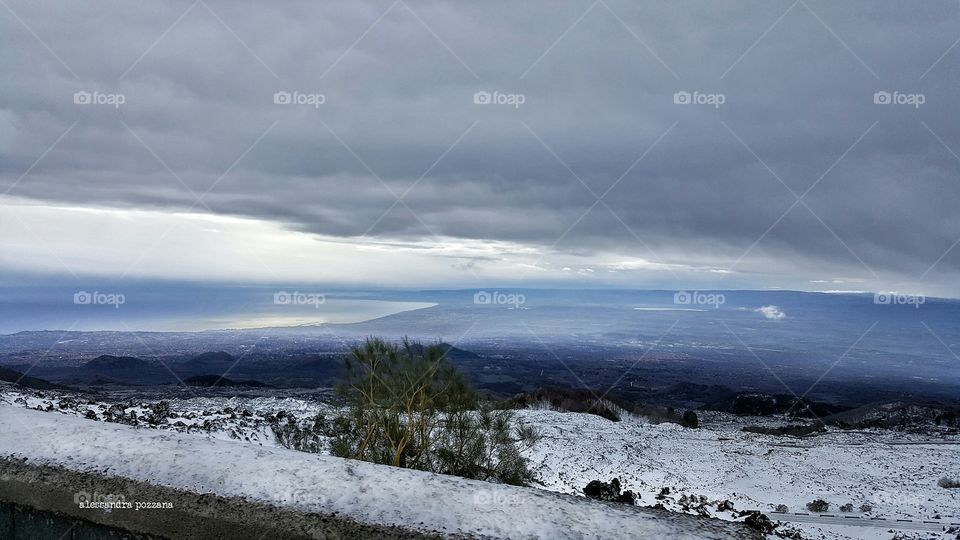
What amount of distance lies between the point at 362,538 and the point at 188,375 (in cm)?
4202

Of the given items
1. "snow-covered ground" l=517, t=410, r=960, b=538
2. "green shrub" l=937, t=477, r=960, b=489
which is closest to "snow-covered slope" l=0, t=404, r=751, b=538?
"snow-covered ground" l=517, t=410, r=960, b=538

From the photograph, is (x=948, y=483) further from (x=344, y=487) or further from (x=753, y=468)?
(x=344, y=487)

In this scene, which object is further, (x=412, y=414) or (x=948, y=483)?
(x=948, y=483)

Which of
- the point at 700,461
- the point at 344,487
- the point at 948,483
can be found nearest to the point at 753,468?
the point at 700,461

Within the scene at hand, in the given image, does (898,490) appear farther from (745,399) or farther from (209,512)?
(745,399)

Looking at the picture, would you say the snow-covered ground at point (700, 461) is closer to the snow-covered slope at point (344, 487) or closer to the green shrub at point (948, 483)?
the green shrub at point (948, 483)

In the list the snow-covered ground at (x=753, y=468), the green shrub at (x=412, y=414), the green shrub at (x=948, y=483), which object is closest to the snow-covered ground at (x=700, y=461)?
the snow-covered ground at (x=753, y=468)

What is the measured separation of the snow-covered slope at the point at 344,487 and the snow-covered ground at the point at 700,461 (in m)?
10.3

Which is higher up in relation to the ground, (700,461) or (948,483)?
(700,461)

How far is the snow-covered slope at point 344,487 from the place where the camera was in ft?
6.68

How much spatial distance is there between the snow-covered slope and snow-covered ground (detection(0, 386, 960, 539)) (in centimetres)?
1029

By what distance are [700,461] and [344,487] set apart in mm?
23170

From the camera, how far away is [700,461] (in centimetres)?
2277

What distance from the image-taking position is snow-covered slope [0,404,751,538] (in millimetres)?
2037
